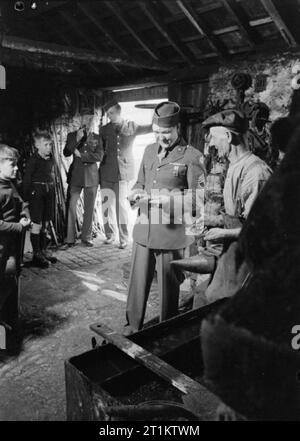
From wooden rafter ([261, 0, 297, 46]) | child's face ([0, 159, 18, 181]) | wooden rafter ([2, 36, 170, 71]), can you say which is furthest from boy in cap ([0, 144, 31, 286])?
wooden rafter ([261, 0, 297, 46])

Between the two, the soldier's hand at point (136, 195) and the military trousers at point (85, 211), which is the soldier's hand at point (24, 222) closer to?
the soldier's hand at point (136, 195)

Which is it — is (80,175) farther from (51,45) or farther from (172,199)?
(172,199)

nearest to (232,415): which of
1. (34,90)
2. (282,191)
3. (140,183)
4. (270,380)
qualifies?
(270,380)

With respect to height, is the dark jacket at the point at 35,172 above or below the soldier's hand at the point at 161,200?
Result: above

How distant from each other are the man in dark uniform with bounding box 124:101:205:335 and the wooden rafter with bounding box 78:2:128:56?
2268 millimetres

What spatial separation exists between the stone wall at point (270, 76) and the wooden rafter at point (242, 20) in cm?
32

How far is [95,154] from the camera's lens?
7059mm

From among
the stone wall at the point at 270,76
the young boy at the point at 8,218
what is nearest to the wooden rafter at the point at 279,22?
the stone wall at the point at 270,76

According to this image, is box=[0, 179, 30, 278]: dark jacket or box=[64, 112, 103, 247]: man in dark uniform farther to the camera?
box=[64, 112, 103, 247]: man in dark uniform

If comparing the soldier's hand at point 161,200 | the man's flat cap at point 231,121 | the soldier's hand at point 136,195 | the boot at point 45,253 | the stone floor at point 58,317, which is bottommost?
the stone floor at point 58,317

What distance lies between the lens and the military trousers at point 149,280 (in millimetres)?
3564

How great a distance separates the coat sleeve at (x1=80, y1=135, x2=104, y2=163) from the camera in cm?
702

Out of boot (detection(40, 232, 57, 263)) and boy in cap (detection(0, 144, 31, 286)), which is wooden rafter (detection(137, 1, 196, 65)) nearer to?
boy in cap (detection(0, 144, 31, 286))

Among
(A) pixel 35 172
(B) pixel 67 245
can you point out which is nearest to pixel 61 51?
(A) pixel 35 172
